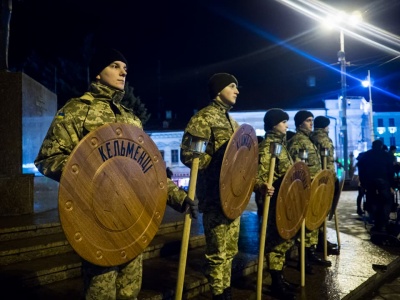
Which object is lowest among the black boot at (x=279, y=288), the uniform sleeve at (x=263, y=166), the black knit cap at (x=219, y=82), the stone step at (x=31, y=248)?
the black boot at (x=279, y=288)

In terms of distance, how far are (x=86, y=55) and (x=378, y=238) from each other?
701 inches

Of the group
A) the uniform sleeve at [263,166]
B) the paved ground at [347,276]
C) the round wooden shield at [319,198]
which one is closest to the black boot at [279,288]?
the paved ground at [347,276]

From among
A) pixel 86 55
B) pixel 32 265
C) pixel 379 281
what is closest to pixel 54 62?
pixel 86 55

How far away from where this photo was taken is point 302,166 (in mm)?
4340

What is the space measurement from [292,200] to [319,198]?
3.16 ft

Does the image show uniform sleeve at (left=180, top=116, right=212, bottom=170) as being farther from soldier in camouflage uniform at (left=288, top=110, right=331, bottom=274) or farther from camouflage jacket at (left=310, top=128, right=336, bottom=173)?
camouflage jacket at (left=310, top=128, right=336, bottom=173)

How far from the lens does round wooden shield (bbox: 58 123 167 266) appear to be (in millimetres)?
2039

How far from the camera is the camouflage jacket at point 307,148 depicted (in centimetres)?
566

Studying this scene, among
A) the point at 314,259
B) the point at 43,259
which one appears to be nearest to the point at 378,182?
the point at 314,259

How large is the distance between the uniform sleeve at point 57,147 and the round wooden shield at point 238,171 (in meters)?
1.31

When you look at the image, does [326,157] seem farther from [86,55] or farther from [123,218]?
[86,55]

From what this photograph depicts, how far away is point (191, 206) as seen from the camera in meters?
2.69

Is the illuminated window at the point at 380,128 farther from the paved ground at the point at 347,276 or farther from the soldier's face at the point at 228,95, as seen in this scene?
the soldier's face at the point at 228,95

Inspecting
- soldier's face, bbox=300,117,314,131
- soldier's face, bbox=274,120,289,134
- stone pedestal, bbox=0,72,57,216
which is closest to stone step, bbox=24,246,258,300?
soldier's face, bbox=274,120,289,134
